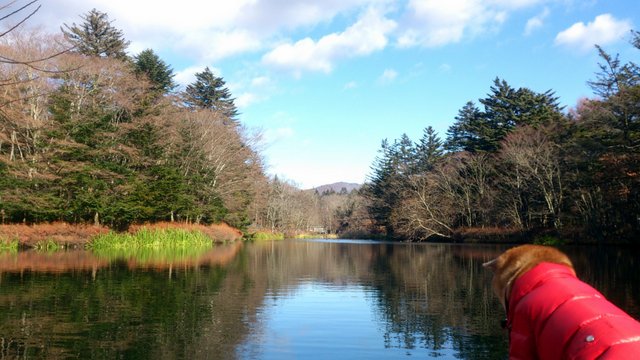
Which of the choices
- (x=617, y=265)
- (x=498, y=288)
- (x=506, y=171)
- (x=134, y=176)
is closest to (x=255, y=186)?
(x=134, y=176)

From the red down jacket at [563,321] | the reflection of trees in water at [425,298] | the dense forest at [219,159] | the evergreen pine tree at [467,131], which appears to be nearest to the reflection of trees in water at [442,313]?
the reflection of trees in water at [425,298]

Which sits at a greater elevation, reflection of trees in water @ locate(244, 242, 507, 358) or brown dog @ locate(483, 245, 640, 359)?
brown dog @ locate(483, 245, 640, 359)

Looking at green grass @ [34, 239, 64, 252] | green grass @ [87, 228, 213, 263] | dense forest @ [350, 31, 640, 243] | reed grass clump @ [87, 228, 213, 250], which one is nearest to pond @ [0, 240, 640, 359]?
green grass @ [87, 228, 213, 263]

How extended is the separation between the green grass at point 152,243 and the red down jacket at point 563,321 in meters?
21.5

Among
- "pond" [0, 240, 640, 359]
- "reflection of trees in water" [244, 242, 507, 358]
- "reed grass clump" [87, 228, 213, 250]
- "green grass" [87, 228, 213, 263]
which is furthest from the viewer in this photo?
"reed grass clump" [87, 228, 213, 250]

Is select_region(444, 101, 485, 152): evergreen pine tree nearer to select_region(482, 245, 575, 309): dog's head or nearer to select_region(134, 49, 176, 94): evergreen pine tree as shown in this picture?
select_region(134, 49, 176, 94): evergreen pine tree

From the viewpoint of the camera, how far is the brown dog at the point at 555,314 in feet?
5.39

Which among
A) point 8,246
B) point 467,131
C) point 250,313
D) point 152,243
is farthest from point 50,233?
point 467,131

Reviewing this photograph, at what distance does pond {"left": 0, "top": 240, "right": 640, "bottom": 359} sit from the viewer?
20.9ft

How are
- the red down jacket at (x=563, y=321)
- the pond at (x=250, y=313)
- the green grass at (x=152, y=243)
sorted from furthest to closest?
1. the green grass at (x=152, y=243)
2. the pond at (x=250, y=313)
3. the red down jacket at (x=563, y=321)

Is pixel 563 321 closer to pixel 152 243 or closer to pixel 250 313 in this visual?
pixel 250 313

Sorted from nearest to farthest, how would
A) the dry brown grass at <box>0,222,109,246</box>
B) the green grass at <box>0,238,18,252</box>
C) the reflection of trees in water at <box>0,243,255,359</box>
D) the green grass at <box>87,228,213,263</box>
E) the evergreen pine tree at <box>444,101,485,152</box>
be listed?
the reflection of trees in water at <box>0,243,255,359</box> < the green grass at <box>0,238,18,252</box> < the dry brown grass at <box>0,222,109,246</box> < the green grass at <box>87,228,213,263</box> < the evergreen pine tree at <box>444,101,485,152</box>

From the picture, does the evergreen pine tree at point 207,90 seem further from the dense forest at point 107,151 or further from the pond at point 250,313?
the pond at point 250,313

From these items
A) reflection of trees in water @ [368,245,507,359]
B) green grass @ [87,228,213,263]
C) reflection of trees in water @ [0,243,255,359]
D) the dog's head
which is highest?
the dog's head
